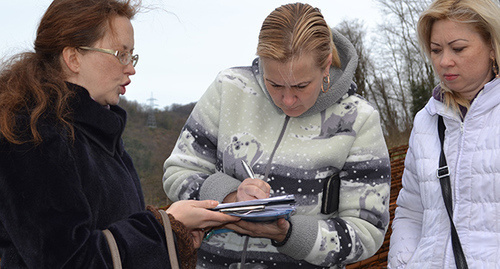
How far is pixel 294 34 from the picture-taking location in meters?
2.64

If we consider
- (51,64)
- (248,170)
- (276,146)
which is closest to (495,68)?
(276,146)

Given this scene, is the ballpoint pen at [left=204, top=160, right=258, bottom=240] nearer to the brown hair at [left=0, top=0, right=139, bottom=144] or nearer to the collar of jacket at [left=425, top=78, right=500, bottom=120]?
the brown hair at [left=0, top=0, right=139, bottom=144]

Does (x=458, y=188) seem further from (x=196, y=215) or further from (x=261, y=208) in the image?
(x=196, y=215)

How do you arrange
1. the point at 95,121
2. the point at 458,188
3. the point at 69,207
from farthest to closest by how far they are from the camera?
the point at 458,188
the point at 95,121
the point at 69,207

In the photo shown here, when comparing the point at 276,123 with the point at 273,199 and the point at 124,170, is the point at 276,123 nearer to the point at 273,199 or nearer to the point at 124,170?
the point at 273,199

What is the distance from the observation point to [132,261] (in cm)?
205

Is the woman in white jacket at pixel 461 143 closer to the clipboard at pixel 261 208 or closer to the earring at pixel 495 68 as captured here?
the earring at pixel 495 68

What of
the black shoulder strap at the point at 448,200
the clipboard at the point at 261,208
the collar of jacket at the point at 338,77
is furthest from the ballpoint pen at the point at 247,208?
the black shoulder strap at the point at 448,200

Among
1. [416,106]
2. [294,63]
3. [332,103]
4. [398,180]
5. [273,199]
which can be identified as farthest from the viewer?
[416,106]

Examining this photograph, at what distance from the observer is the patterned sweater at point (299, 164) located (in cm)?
270

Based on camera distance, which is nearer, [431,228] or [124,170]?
[124,170]

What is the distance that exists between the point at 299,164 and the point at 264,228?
0.36 meters

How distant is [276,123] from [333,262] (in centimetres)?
71

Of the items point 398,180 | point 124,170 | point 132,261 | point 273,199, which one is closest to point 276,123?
point 273,199
